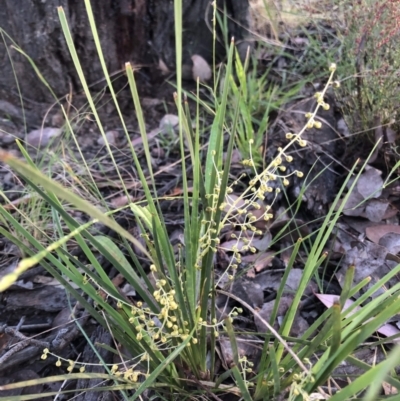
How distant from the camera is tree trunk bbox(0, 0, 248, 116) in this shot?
4.94 ft

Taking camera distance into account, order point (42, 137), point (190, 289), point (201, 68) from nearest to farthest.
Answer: point (190, 289)
point (42, 137)
point (201, 68)

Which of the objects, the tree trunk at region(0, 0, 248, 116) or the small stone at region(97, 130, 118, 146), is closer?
the tree trunk at region(0, 0, 248, 116)

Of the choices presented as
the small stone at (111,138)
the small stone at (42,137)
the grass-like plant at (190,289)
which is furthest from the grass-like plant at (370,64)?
the small stone at (42,137)

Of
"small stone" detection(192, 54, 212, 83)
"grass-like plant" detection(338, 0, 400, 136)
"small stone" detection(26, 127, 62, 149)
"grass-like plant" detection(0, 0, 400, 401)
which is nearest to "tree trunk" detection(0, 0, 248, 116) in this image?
"small stone" detection(192, 54, 212, 83)

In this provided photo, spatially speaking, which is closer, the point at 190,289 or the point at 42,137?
the point at 190,289

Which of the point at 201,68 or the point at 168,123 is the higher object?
the point at 201,68

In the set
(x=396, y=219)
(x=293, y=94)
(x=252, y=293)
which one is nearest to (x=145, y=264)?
(x=252, y=293)

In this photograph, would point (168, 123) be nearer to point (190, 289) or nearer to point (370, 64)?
point (370, 64)

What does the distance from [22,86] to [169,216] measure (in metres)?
0.84

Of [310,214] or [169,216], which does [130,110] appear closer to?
[169,216]

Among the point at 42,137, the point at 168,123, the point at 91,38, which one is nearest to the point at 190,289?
the point at 168,123

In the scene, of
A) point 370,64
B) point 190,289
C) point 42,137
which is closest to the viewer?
point 190,289

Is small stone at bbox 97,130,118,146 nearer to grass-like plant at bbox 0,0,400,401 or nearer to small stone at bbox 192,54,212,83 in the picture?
small stone at bbox 192,54,212,83

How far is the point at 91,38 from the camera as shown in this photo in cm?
159
